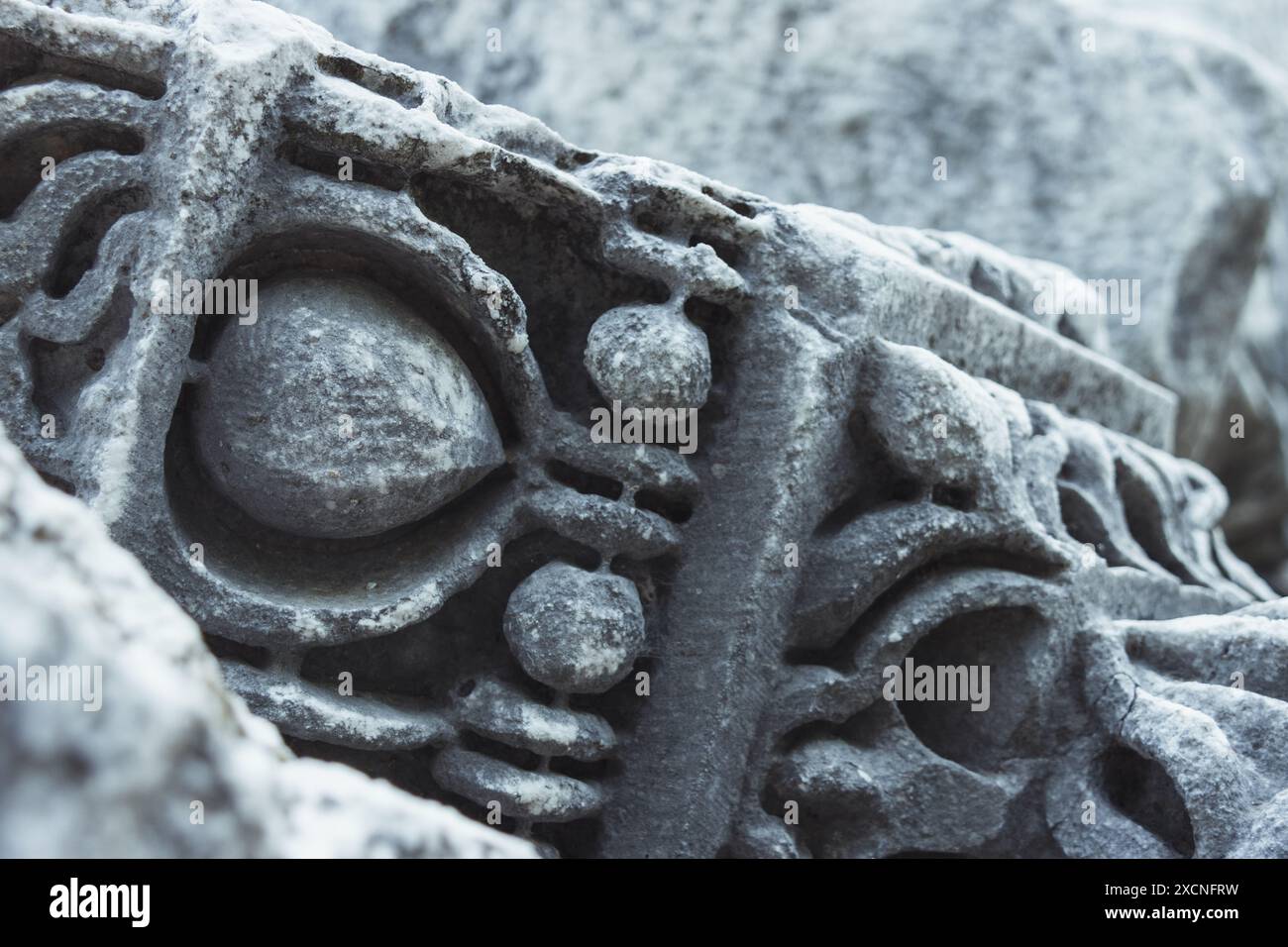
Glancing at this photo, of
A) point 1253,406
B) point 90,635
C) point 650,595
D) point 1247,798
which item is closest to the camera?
point 90,635

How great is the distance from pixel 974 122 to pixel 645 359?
187 centimetres

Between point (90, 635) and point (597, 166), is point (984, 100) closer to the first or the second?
point (597, 166)

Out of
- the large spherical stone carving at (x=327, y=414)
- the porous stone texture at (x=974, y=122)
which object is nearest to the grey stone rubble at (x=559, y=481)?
the large spherical stone carving at (x=327, y=414)

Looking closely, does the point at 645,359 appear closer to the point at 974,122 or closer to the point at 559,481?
the point at 559,481

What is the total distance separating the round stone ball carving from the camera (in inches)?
49.6

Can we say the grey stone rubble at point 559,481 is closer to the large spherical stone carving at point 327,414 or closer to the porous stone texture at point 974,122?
the large spherical stone carving at point 327,414

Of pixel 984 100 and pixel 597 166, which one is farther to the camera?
pixel 984 100

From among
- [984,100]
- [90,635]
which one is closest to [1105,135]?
[984,100]

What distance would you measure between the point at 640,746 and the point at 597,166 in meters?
0.60

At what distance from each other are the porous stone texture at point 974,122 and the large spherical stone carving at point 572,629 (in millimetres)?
1632

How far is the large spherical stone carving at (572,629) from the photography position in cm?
120

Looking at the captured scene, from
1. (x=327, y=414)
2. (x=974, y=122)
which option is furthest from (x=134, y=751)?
(x=974, y=122)

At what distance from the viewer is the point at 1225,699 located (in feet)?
4.39

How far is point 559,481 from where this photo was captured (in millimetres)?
1293
